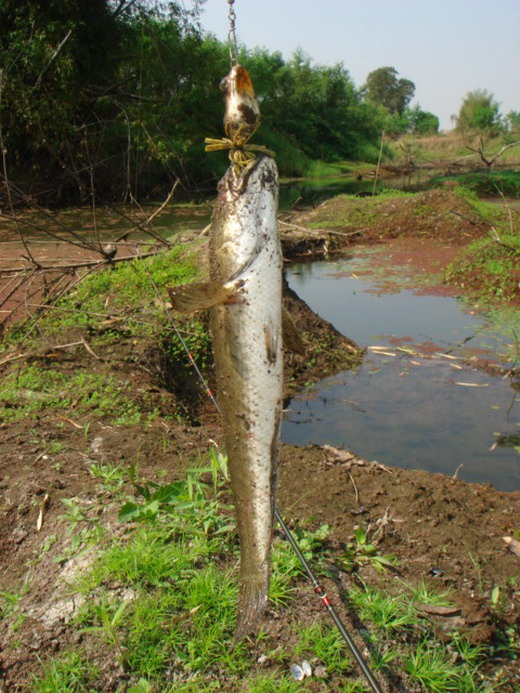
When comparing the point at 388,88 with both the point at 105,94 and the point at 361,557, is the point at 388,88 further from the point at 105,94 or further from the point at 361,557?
the point at 361,557

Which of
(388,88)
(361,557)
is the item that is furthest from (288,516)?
(388,88)

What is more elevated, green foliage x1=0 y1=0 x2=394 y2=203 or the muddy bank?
green foliage x1=0 y1=0 x2=394 y2=203

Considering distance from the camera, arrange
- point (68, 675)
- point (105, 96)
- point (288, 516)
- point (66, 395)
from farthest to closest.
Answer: point (105, 96), point (66, 395), point (288, 516), point (68, 675)

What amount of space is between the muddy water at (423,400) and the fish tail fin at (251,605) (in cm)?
352

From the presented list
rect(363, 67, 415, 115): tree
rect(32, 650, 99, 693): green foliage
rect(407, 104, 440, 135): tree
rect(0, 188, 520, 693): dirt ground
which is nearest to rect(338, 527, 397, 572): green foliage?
rect(0, 188, 520, 693): dirt ground

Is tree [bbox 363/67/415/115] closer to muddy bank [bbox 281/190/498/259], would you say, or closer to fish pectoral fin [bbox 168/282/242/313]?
muddy bank [bbox 281/190/498/259]

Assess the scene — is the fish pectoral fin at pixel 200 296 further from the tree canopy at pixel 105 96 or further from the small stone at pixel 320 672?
the tree canopy at pixel 105 96

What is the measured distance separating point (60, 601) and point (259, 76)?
39.9 m

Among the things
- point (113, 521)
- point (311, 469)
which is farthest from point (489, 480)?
point (113, 521)

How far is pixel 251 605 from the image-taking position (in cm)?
209

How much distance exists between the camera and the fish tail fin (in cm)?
209

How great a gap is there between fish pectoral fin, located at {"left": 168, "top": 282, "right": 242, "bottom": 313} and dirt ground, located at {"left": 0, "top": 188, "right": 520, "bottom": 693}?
→ 1.55m

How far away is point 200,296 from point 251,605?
1002 millimetres

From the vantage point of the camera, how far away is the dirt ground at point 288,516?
2.80 m
